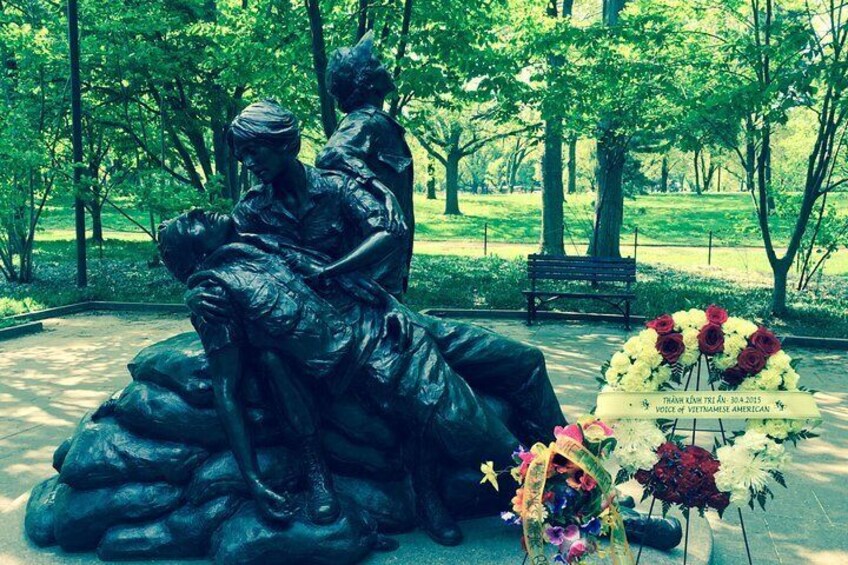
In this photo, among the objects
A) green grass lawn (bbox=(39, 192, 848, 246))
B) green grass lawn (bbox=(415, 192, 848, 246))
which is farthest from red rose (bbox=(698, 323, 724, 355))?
green grass lawn (bbox=(39, 192, 848, 246))

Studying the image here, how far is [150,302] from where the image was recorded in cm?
1287

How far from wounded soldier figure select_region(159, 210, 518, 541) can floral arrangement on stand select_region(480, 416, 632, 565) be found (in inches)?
43.4

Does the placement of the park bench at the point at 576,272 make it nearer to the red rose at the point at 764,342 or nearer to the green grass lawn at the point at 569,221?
the red rose at the point at 764,342

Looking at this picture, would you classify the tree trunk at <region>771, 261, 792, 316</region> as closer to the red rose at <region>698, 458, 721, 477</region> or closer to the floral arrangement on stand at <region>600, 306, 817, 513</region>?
the floral arrangement on stand at <region>600, 306, 817, 513</region>

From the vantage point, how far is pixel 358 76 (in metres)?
5.37

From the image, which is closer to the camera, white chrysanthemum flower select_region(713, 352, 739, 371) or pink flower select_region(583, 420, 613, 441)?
pink flower select_region(583, 420, 613, 441)

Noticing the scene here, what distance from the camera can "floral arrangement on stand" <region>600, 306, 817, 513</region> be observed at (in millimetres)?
3275

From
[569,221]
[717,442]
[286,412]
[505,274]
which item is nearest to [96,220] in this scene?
[505,274]

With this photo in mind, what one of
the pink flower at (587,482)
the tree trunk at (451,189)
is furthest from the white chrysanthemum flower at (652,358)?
the tree trunk at (451,189)

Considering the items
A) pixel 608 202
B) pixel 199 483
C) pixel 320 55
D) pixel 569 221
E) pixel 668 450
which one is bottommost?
pixel 199 483

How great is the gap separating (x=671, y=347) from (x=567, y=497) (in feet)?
2.93

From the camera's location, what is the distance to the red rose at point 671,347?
353 cm

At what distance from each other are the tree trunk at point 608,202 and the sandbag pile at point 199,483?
11.5 meters

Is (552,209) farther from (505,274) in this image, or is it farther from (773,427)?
(773,427)
